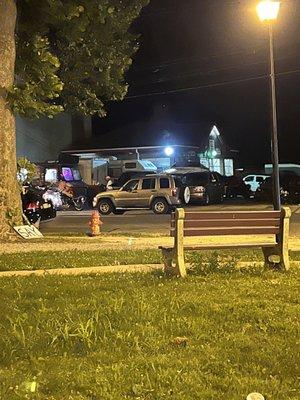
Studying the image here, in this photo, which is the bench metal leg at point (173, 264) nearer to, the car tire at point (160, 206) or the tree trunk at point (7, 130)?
the tree trunk at point (7, 130)

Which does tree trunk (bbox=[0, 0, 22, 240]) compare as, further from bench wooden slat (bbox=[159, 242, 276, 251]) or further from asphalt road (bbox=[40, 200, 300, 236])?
bench wooden slat (bbox=[159, 242, 276, 251])

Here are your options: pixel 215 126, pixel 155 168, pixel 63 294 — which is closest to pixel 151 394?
pixel 63 294

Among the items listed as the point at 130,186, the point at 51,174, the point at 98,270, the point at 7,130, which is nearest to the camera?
the point at 98,270

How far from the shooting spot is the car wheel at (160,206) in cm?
2559

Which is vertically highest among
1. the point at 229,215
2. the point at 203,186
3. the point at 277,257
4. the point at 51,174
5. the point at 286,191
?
the point at 51,174

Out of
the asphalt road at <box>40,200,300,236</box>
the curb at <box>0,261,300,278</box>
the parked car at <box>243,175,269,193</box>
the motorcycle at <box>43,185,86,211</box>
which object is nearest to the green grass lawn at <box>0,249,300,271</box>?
the curb at <box>0,261,300,278</box>

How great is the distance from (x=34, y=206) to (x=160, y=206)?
8.33m

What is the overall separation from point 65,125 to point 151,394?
42843 mm

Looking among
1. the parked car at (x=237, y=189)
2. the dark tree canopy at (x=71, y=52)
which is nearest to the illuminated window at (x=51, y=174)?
the parked car at (x=237, y=189)

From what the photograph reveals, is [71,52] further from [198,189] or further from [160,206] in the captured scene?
[198,189]

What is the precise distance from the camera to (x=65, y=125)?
45.9 m

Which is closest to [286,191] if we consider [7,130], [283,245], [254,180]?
[254,180]

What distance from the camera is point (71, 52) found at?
17.5 meters

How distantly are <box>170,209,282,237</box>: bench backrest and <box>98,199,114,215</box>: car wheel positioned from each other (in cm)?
1790
